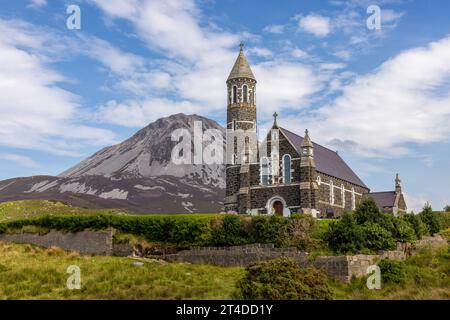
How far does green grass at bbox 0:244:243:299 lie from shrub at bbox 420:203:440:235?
60.2 ft

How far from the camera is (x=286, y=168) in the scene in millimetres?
52156

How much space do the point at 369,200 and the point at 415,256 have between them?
455cm

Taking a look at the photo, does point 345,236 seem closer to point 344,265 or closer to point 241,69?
point 344,265

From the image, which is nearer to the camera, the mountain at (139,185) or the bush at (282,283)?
the bush at (282,283)

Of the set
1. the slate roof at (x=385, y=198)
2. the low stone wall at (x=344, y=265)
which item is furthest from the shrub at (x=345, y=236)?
the slate roof at (x=385, y=198)

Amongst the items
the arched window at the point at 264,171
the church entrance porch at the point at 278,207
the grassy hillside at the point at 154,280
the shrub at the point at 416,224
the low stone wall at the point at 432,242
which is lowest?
the grassy hillside at the point at 154,280

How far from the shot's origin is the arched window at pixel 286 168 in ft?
170

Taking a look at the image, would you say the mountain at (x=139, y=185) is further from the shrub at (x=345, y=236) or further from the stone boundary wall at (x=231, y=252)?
the shrub at (x=345, y=236)

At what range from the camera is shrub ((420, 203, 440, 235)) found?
1630 inches

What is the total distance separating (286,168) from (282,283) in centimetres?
3103

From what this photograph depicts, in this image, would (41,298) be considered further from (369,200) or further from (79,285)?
(369,200)

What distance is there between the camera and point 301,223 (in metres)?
33.3

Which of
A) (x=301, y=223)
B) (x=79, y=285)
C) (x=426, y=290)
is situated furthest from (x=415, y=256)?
(x=79, y=285)

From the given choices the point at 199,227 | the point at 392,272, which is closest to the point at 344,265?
the point at 392,272
